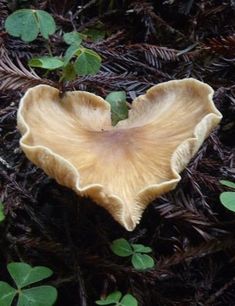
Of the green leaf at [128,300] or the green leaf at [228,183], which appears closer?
the green leaf at [128,300]

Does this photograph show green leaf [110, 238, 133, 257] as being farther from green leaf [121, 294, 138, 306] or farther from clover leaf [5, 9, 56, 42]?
clover leaf [5, 9, 56, 42]

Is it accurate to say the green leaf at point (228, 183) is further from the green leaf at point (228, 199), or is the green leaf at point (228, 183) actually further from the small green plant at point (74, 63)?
the small green plant at point (74, 63)

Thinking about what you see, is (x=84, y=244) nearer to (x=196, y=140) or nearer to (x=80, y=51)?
(x=196, y=140)

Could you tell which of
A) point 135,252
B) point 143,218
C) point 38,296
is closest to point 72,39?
point 143,218

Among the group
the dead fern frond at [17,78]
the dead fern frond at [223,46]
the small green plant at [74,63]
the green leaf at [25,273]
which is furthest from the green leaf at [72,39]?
the green leaf at [25,273]

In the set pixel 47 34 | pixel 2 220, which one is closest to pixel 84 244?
pixel 2 220

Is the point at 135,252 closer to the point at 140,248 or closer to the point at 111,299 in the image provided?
the point at 140,248

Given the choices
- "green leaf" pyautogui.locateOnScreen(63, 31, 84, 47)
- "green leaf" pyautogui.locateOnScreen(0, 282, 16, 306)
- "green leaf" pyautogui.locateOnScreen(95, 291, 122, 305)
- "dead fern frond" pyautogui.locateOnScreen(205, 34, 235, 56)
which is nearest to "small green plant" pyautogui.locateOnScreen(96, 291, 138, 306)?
"green leaf" pyautogui.locateOnScreen(95, 291, 122, 305)
